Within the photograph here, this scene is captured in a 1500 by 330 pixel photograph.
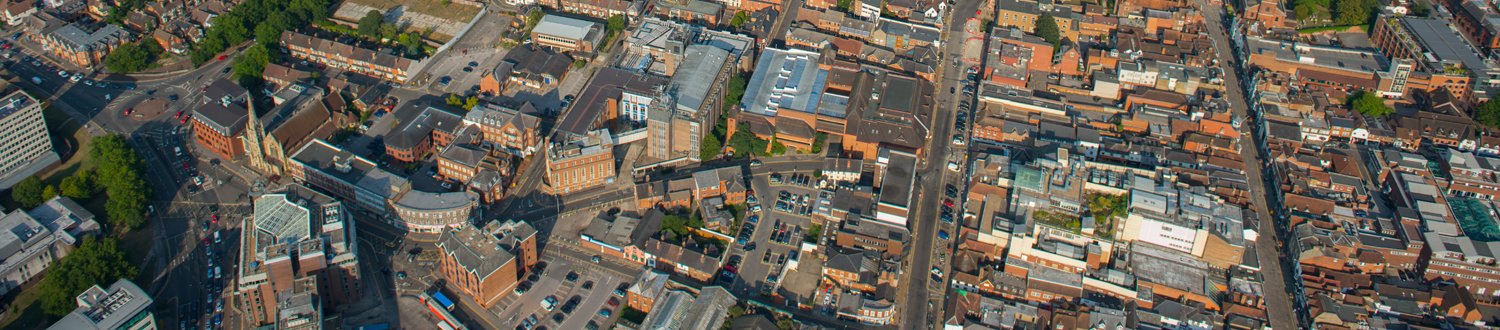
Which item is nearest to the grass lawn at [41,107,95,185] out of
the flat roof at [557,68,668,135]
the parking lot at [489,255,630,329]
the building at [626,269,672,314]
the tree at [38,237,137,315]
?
the tree at [38,237,137,315]

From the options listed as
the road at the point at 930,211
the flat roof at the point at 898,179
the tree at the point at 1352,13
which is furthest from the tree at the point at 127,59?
the tree at the point at 1352,13

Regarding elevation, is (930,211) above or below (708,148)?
below

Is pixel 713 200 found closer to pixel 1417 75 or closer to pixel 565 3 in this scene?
pixel 565 3

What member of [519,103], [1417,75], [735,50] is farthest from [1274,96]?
[519,103]

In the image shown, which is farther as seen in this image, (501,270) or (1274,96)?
(1274,96)

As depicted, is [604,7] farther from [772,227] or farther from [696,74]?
[772,227]

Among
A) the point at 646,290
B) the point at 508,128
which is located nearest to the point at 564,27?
the point at 508,128

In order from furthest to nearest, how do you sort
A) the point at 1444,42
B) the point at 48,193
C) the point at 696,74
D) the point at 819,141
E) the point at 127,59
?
the point at 1444,42 → the point at 127,59 → the point at 696,74 → the point at 819,141 → the point at 48,193
